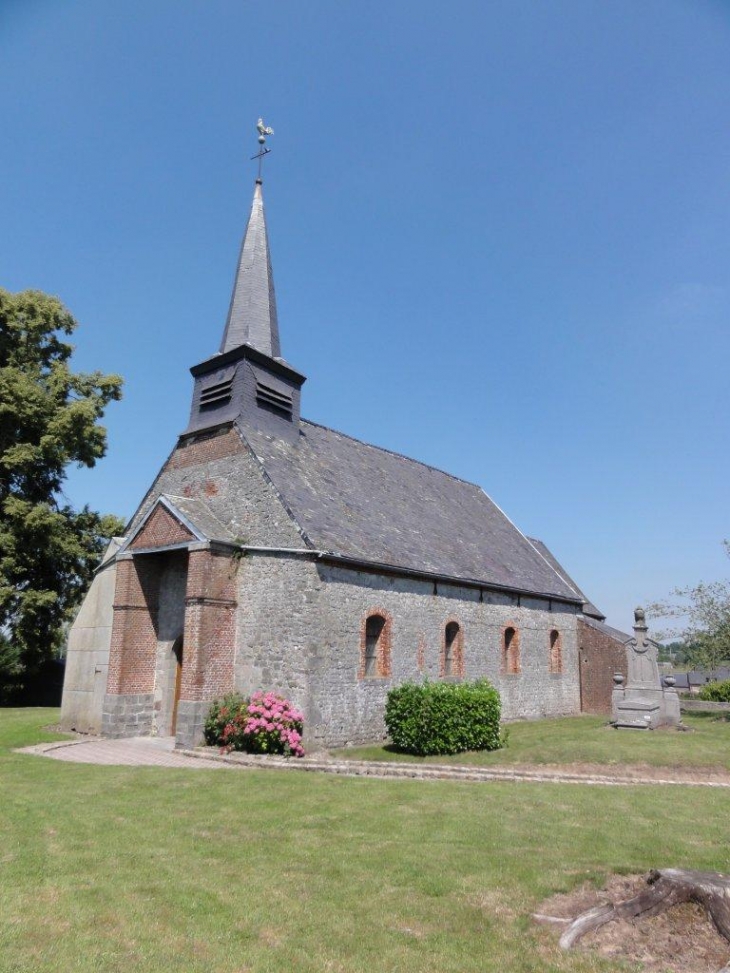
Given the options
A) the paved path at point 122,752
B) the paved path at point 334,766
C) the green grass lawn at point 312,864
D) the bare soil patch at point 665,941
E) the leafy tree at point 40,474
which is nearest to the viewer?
the bare soil patch at point 665,941

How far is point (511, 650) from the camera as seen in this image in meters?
20.4

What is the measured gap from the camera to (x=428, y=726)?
43.5 ft

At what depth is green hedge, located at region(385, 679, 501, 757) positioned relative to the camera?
13266mm

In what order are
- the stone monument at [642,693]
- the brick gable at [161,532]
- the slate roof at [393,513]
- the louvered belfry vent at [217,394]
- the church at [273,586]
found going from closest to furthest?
the church at [273,586]
the brick gable at [161,532]
the slate roof at [393,513]
the stone monument at [642,693]
the louvered belfry vent at [217,394]

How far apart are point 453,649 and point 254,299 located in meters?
11.5

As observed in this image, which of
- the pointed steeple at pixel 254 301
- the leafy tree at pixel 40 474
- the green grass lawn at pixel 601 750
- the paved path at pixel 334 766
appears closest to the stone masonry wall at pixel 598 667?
the green grass lawn at pixel 601 750

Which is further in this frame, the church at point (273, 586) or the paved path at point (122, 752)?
the church at point (273, 586)

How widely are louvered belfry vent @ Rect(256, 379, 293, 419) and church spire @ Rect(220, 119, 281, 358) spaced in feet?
3.87

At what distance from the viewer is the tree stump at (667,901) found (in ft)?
15.1

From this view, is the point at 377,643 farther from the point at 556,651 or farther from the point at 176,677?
the point at 556,651

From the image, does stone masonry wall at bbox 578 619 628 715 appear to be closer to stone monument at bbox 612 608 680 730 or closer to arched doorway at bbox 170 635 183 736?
stone monument at bbox 612 608 680 730

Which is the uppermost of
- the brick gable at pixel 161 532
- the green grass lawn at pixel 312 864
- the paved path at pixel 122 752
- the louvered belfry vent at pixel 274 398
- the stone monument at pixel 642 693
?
the louvered belfry vent at pixel 274 398

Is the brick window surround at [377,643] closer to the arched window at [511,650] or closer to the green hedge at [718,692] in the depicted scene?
the arched window at [511,650]

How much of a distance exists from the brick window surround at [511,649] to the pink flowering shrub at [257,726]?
29.2ft
